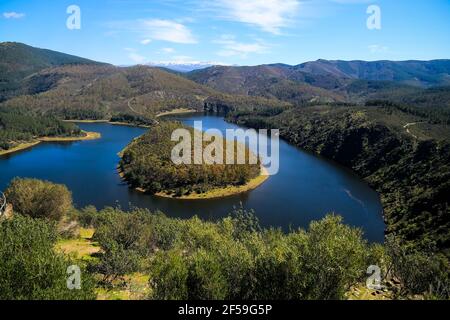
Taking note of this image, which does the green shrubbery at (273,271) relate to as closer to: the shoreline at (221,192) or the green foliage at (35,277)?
the green foliage at (35,277)

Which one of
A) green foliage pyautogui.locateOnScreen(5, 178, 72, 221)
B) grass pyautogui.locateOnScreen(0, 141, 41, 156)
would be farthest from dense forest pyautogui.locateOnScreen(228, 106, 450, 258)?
grass pyautogui.locateOnScreen(0, 141, 41, 156)

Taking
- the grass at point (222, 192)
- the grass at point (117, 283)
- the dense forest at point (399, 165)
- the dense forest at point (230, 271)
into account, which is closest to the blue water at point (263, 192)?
the grass at point (222, 192)

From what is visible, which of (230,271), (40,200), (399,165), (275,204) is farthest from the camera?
(399,165)

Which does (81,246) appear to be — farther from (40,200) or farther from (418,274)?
(418,274)

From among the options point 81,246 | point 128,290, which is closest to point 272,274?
point 128,290

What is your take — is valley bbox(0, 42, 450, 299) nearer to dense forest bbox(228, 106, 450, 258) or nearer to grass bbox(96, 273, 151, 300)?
dense forest bbox(228, 106, 450, 258)

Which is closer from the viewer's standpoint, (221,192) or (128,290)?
(128,290)
